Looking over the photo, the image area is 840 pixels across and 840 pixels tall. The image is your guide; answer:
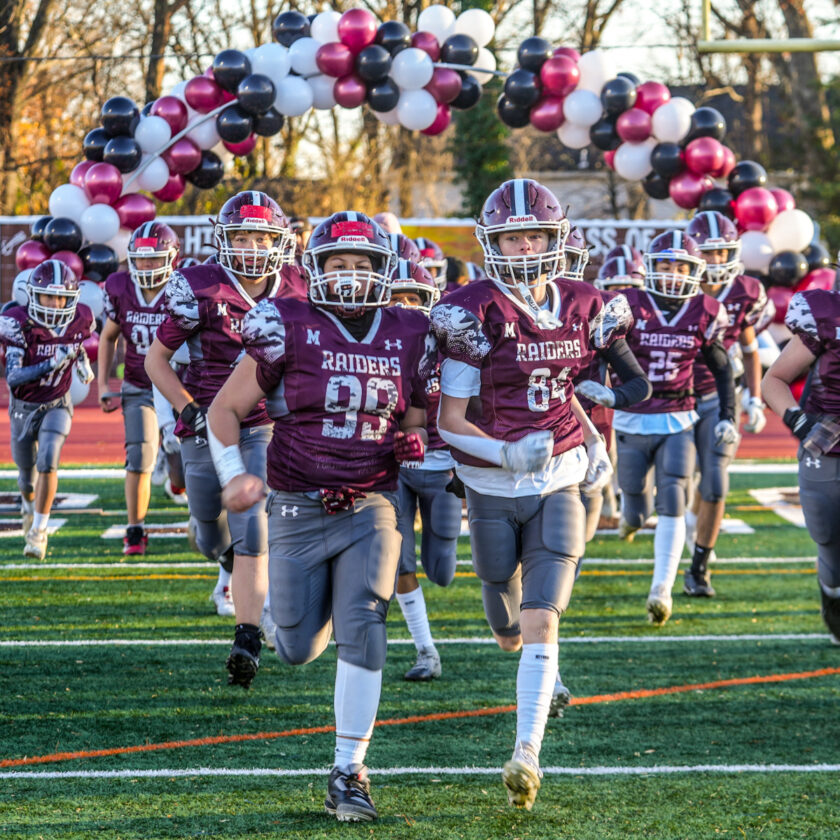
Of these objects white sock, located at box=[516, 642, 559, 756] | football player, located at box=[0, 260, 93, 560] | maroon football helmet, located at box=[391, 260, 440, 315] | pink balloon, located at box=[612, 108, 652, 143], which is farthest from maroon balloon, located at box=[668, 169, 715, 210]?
white sock, located at box=[516, 642, 559, 756]

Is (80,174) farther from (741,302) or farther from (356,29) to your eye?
(741,302)

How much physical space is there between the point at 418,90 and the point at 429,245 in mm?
3616

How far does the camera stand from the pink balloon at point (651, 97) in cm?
1200

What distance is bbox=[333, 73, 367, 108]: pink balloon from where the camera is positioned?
1190 cm

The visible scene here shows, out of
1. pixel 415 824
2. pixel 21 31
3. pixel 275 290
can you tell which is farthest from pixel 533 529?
pixel 21 31

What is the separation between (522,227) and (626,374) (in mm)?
841

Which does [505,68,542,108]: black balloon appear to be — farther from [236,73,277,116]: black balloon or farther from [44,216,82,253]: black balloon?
[44,216,82,253]: black balloon

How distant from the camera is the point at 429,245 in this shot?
29.5 feet

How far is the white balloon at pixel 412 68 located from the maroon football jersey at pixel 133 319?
4654mm

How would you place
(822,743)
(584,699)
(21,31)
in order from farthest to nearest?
(21,31)
(584,699)
(822,743)

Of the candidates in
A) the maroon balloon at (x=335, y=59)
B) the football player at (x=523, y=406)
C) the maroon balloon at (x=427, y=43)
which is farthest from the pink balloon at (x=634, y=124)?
the football player at (x=523, y=406)

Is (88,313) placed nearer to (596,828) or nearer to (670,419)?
(670,419)

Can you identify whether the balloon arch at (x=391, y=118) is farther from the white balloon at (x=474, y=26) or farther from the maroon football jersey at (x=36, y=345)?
the maroon football jersey at (x=36, y=345)

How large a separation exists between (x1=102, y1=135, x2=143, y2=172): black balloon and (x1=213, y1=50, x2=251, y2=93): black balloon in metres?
0.97
